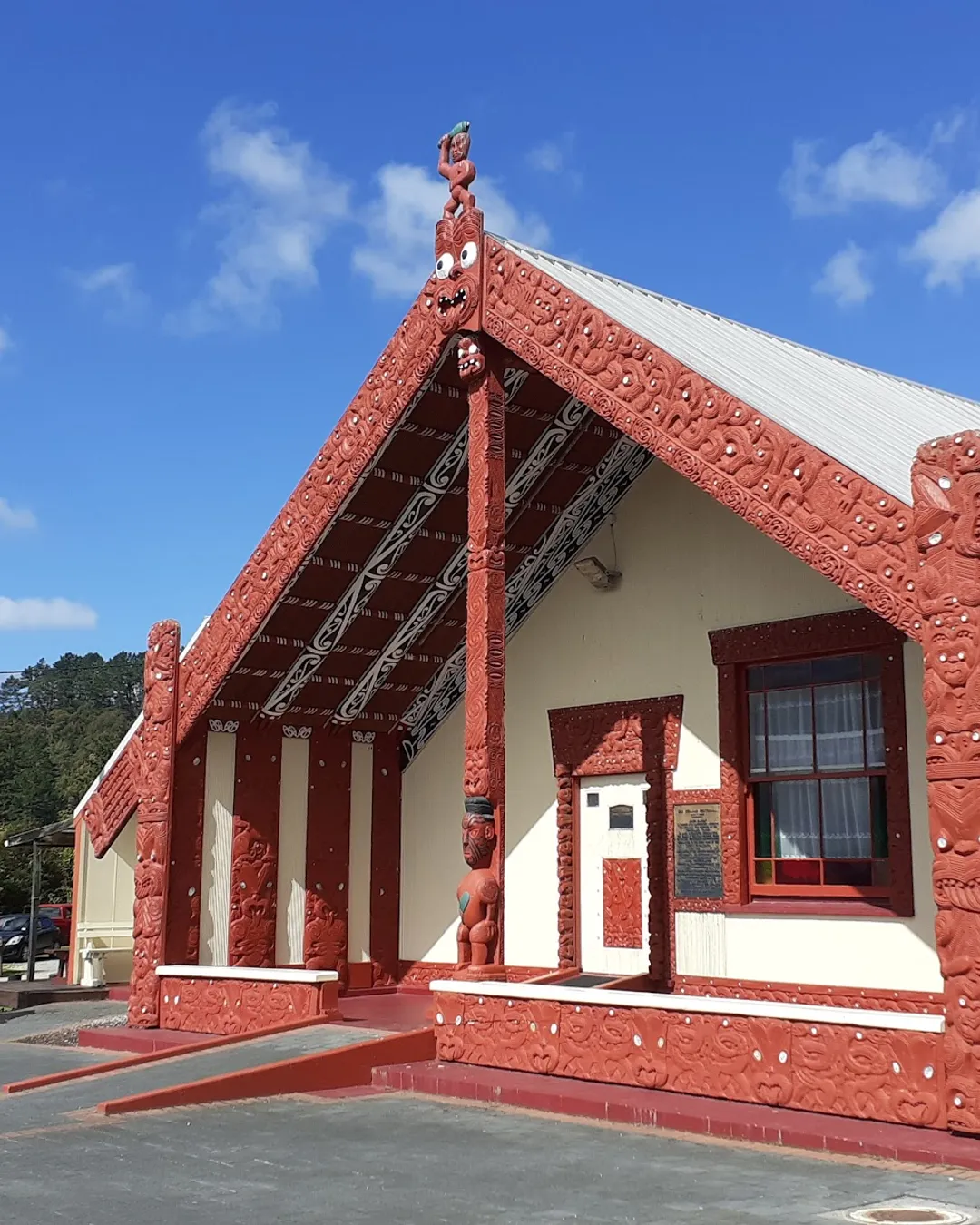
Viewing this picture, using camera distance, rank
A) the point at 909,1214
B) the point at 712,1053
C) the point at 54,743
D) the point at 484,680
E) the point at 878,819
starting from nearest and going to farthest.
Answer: the point at 909,1214 → the point at 712,1053 → the point at 484,680 → the point at 878,819 → the point at 54,743

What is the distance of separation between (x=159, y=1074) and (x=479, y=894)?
8.79ft

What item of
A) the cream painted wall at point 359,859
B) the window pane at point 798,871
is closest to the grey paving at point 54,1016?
the cream painted wall at point 359,859

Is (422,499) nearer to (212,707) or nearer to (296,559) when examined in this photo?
(296,559)

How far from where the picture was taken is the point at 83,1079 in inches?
408

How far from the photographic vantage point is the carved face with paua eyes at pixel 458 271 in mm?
11320

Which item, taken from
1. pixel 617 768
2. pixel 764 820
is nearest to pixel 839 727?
pixel 764 820

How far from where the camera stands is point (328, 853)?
14.6m

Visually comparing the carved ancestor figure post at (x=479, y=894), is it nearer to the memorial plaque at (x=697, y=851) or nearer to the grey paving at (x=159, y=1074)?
the grey paving at (x=159, y=1074)

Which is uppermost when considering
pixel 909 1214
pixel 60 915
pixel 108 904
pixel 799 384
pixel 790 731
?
pixel 799 384

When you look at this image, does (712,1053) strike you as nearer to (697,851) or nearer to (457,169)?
(697,851)

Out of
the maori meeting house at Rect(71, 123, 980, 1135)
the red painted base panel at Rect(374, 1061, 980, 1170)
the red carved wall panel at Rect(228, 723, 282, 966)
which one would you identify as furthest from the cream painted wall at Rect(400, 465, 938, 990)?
the red painted base panel at Rect(374, 1061, 980, 1170)

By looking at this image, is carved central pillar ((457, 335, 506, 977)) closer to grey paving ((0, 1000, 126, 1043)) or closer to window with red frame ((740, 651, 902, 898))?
window with red frame ((740, 651, 902, 898))

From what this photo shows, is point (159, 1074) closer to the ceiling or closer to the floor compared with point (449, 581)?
closer to the floor

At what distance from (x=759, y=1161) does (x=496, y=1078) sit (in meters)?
2.61
